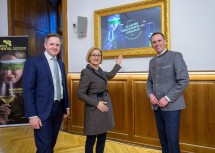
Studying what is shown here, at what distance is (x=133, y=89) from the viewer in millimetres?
3459

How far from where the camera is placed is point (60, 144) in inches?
137

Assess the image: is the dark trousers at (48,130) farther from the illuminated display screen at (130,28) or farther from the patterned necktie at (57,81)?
the illuminated display screen at (130,28)

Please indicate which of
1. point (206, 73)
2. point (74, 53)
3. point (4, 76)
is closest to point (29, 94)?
point (206, 73)

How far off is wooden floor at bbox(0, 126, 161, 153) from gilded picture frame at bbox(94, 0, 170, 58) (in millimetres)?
1318

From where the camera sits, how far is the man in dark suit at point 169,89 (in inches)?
81.4

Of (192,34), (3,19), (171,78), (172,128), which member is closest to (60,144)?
(172,128)

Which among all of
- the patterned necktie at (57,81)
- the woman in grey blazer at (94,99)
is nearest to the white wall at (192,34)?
the woman in grey blazer at (94,99)

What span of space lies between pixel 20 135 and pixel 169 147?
2.77 metres

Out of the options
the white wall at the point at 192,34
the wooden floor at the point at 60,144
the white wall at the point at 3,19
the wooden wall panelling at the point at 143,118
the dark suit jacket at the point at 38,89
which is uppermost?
the white wall at the point at 3,19

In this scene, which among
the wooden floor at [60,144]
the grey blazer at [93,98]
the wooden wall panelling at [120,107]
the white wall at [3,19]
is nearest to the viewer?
the grey blazer at [93,98]

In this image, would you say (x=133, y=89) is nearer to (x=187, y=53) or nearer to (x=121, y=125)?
(x=121, y=125)

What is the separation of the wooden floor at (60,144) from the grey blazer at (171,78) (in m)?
1.27

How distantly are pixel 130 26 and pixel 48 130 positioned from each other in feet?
6.82

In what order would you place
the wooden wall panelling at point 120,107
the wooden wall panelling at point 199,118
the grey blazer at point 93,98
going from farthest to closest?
the wooden wall panelling at point 120,107 < the wooden wall panelling at point 199,118 < the grey blazer at point 93,98
